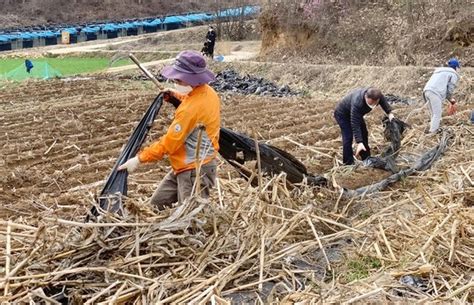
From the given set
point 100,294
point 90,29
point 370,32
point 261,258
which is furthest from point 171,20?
point 100,294

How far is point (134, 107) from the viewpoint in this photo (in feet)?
47.0

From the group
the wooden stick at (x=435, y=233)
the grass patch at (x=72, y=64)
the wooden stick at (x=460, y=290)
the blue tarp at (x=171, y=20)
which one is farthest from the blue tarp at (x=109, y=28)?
the wooden stick at (x=460, y=290)

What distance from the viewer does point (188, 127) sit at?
469 cm

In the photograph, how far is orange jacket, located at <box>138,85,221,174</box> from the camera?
15.4 feet

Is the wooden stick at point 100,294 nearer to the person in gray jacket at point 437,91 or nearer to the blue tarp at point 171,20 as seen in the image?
the person in gray jacket at point 437,91

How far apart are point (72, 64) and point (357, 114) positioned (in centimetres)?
2391

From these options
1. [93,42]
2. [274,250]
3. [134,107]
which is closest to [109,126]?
[134,107]

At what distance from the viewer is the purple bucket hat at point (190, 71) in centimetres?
470

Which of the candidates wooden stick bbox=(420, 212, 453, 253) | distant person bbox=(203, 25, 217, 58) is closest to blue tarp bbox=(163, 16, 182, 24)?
distant person bbox=(203, 25, 217, 58)

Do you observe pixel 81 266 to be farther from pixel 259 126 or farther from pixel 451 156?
pixel 259 126

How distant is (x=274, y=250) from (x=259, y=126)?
7162mm

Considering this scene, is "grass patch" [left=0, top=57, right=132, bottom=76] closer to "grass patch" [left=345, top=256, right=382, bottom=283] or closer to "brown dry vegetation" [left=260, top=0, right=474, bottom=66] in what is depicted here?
"brown dry vegetation" [left=260, top=0, right=474, bottom=66]

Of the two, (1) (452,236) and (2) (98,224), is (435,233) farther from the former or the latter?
(2) (98,224)

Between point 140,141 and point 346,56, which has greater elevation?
point 140,141
